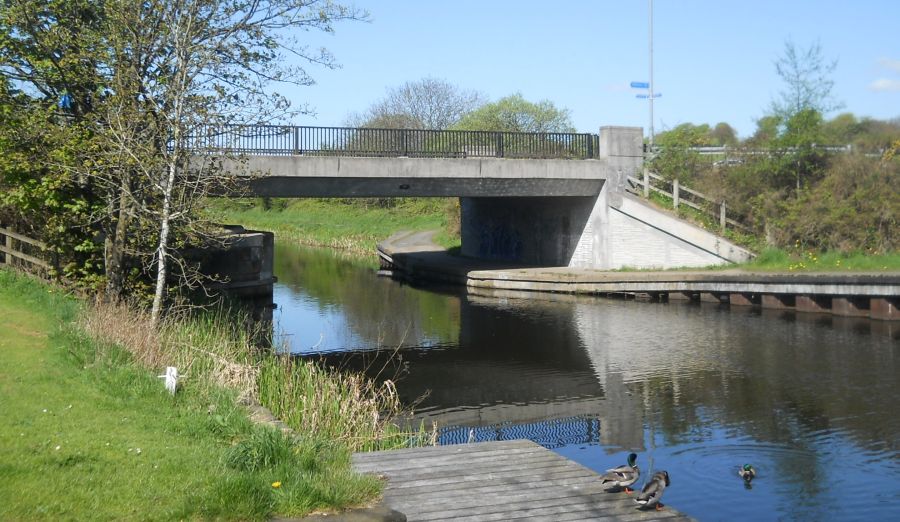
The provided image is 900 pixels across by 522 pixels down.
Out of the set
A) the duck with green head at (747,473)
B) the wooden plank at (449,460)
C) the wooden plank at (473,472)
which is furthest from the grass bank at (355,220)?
the wooden plank at (473,472)

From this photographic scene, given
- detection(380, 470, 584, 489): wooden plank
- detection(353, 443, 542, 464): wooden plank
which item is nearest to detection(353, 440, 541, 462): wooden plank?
detection(353, 443, 542, 464): wooden plank

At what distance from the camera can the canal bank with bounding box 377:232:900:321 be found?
82.5 ft

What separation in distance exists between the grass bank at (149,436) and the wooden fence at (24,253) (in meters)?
5.21

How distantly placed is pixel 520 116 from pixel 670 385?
4681 centimetres

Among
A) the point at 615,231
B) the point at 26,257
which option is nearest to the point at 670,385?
the point at 26,257

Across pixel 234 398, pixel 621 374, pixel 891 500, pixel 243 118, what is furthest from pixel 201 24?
pixel 891 500

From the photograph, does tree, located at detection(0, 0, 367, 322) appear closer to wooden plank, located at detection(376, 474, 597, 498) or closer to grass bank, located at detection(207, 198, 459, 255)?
wooden plank, located at detection(376, 474, 597, 498)

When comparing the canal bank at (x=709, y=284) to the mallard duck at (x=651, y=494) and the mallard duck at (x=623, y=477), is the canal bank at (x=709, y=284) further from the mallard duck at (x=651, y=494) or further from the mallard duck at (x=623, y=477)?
the mallard duck at (x=651, y=494)

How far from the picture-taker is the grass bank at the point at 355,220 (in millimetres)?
55156

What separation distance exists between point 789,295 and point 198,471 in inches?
910

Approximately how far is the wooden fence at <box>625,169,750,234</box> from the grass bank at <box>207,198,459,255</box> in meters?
16.1

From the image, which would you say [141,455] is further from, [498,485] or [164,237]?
[164,237]

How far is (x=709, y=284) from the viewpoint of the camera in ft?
95.6

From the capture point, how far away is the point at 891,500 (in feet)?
35.5
